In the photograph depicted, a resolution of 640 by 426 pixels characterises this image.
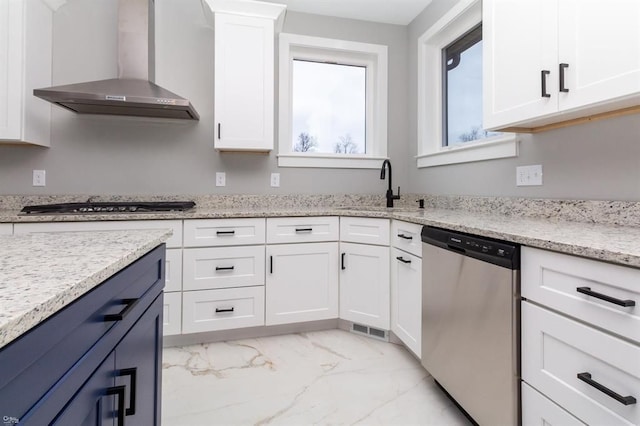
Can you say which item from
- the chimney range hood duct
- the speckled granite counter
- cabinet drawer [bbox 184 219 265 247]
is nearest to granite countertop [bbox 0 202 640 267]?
the speckled granite counter

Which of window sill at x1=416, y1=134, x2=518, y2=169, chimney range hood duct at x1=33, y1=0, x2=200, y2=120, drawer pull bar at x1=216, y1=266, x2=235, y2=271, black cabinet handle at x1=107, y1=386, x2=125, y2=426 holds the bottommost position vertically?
black cabinet handle at x1=107, y1=386, x2=125, y2=426

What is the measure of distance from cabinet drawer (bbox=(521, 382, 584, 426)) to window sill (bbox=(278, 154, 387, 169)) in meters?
2.19

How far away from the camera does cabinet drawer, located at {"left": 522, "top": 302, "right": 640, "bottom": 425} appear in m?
0.82

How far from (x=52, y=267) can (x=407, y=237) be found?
1658mm

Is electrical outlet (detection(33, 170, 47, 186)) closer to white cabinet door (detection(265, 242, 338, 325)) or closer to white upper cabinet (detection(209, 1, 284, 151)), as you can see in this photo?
white upper cabinet (detection(209, 1, 284, 151))

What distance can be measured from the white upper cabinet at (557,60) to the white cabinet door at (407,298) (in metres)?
0.86

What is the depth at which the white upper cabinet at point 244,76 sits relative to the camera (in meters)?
2.38

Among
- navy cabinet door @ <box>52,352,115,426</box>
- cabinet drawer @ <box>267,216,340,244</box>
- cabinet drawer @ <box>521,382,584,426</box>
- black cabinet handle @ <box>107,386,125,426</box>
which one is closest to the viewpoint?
navy cabinet door @ <box>52,352,115,426</box>

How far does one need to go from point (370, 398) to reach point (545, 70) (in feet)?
5.48

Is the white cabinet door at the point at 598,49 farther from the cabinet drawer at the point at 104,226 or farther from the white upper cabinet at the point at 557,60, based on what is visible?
the cabinet drawer at the point at 104,226

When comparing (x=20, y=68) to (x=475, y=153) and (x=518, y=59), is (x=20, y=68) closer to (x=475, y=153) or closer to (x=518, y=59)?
(x=518, y=59)

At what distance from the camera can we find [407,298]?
6.48 ft

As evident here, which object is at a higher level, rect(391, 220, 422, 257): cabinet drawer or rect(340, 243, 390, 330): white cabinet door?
rect(391, 220, 422, 257): cabinet drawer

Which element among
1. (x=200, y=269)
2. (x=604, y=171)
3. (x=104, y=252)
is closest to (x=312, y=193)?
(x=200, y=269)
